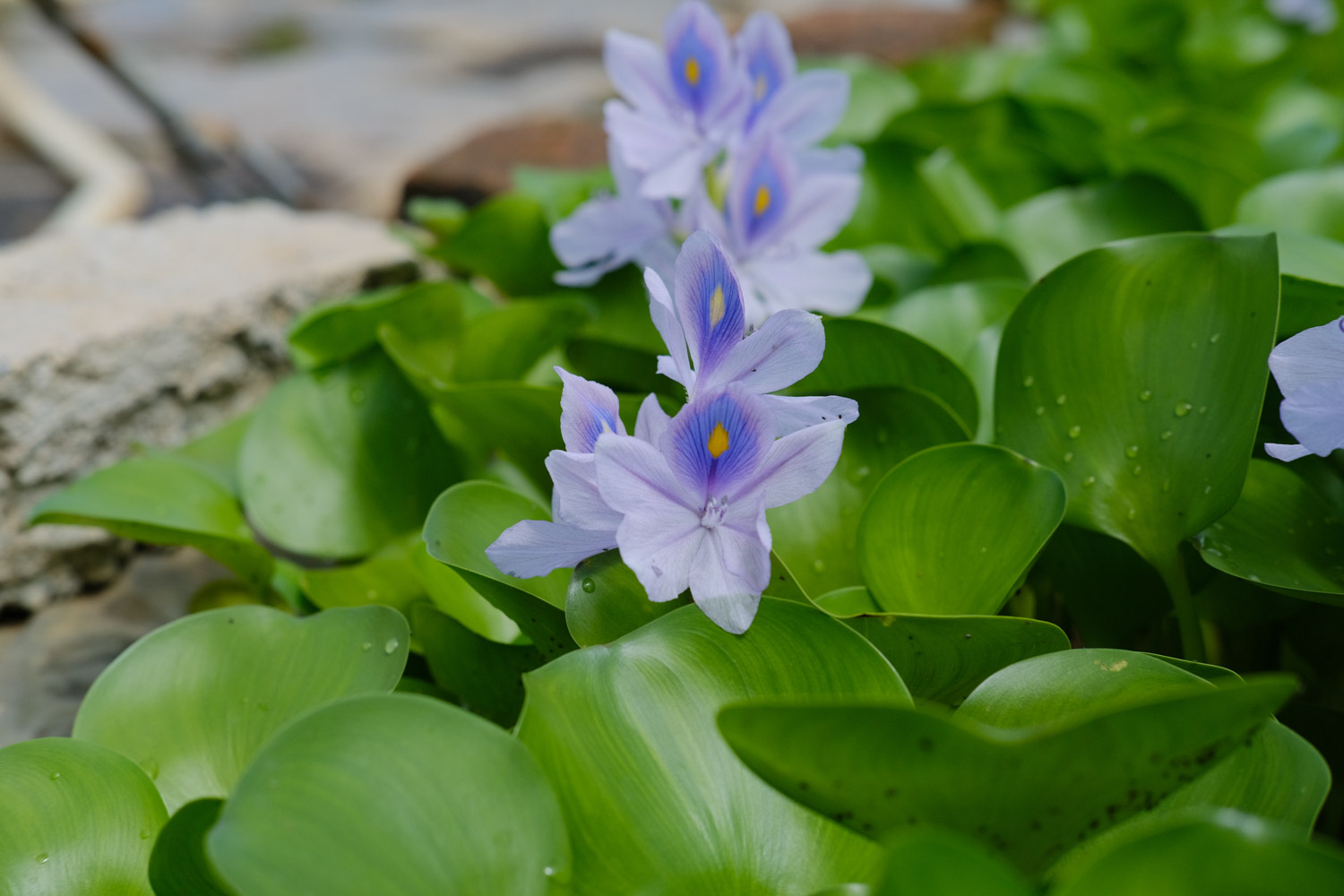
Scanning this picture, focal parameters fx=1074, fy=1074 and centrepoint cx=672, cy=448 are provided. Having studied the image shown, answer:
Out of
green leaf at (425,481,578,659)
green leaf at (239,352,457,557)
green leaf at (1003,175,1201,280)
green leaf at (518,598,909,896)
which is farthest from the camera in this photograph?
green leaf at (1003,175,1201,280)

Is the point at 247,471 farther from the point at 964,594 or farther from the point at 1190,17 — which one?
the point at 1190,17

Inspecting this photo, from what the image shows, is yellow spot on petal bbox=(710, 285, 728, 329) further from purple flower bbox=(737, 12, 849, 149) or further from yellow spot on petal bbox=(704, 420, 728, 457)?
purple flower bbox=(737, 12, 849, 149)

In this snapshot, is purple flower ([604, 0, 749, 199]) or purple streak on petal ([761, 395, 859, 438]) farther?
purple flower ([604, 0, 749, 199])

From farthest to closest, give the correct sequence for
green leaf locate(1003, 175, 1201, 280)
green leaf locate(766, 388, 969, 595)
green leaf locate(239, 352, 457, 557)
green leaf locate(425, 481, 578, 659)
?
green leaf locate(1003, 175, 1201, 280) < green leaf locate(239, 352, 457, 557) < green leaf locate(766, 388, 969, 595) < green leaf locate(425, 481, 578, 659)

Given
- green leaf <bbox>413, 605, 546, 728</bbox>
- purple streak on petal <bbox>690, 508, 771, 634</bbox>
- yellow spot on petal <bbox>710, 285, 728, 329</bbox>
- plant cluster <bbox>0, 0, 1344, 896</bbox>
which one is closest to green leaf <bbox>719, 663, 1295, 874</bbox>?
plant cluster <bbox>0, 0, 1344, 896</bbox>

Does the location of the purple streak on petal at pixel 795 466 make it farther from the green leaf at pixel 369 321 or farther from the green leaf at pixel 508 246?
the green leaf at pixel 508 246

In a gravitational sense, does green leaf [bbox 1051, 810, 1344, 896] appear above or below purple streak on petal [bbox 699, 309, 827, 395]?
below
